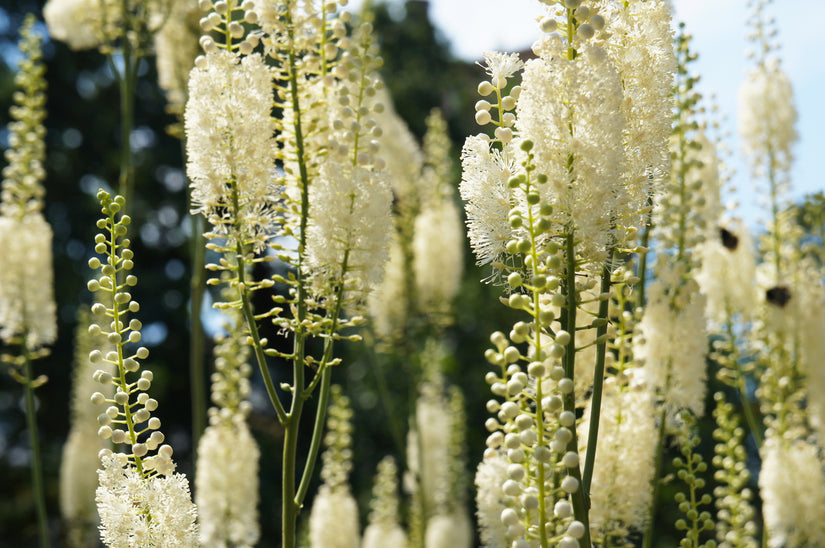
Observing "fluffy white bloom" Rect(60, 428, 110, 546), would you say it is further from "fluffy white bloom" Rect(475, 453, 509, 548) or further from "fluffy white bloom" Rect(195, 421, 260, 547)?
"fluffy white bloom" Rect(475, 453, 509, 548)

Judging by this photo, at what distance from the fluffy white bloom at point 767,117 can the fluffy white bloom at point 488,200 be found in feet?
7.48

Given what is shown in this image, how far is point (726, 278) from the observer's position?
107 inches

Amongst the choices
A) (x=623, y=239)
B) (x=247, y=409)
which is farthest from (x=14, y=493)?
(x=623, y=239)

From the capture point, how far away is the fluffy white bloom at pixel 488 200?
1112 mm

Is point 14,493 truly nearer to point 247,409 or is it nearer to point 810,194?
point 247,409

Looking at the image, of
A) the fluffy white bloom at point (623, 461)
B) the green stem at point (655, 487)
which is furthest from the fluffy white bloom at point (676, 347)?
the fluffy white bloom at point (623, 461)

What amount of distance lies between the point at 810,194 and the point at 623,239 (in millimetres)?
2146

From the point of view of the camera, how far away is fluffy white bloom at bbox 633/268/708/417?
193 cm

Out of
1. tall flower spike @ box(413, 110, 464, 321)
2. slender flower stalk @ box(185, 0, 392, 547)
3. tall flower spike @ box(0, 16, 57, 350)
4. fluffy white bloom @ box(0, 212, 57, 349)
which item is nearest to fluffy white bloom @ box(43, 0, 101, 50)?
tall flower spike @ box(0, 16, 57, 350)

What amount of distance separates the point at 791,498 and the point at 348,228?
2047 millimetres

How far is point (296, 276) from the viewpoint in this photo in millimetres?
1443

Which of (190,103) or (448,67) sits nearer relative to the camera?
(190,103)

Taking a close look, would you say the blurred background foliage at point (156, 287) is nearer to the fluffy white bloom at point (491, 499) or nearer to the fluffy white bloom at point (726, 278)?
the fluffy white bloom at point (726, 278)

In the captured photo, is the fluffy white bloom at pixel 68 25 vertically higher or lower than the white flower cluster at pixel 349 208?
higher
